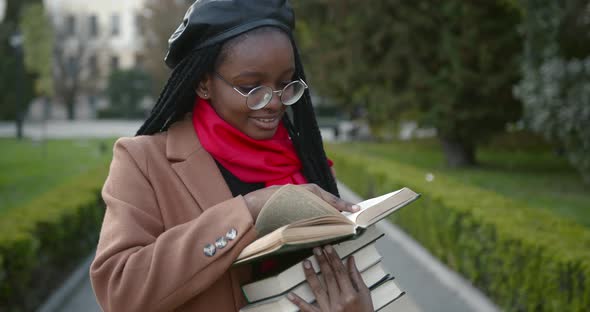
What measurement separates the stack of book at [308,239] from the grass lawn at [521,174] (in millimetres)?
8474

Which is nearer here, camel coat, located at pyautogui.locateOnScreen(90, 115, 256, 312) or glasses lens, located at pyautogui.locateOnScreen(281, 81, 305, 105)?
camel coat, located at pyautogui.locateOnScreen(90, 115, 256, 312)

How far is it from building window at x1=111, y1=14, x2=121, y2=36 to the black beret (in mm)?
61600

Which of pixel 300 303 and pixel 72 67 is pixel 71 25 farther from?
pixel 300 303

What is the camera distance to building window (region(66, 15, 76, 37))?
1989 inches

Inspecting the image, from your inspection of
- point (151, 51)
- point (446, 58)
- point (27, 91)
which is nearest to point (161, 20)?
point (151, 51)

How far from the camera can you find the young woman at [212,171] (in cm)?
153

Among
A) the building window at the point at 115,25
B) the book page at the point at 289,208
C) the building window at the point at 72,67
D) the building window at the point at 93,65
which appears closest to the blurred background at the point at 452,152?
the book page at the point at 289,208

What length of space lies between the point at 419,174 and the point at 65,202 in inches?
204

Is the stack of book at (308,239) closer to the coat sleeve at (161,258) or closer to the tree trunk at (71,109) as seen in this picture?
the coat sleeve at (161,258)

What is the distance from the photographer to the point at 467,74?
14.6m

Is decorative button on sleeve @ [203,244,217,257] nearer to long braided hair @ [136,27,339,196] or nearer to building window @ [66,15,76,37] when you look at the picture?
long braided hair @ [136,27,339,196]

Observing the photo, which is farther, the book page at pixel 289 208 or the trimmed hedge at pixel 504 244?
the trimmed hedge at pixel 504 244

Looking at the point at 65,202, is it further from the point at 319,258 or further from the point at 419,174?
the point at 319,258

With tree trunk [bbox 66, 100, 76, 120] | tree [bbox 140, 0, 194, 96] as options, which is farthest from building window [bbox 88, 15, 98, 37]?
tree [bbox 140, 0, 194, 96]
